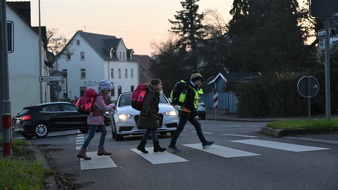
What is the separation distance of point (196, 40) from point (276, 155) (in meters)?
55.8

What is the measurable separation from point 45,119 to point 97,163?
12.4 metres

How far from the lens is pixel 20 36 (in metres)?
41.5

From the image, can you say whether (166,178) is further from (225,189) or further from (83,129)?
(83,129)

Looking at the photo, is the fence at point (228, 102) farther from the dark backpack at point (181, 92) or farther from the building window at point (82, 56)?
the building window at point (82, 56)

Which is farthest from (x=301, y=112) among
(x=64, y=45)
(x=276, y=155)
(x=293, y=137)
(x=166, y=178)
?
(x=64, y=45)

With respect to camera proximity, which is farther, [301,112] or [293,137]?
[301,112]

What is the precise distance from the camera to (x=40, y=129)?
20984 millimetres

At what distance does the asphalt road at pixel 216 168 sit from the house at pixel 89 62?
7203cm

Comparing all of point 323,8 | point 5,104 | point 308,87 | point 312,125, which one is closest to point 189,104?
point 5,104

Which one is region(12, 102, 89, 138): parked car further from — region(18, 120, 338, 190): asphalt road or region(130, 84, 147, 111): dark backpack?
region(130, 84, 147, 111): dark backpack

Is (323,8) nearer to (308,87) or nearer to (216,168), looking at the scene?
(308,87)

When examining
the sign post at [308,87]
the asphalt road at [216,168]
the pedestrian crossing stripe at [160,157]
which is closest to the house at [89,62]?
the sign post at [308,87]

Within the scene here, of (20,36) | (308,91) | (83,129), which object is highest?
(20,36)

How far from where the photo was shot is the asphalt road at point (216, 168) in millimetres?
6762
